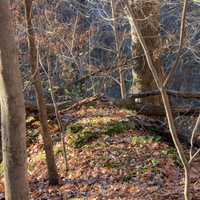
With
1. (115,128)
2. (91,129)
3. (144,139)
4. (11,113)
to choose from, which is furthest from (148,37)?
(11,113)

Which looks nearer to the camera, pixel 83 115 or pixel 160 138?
pixel 160 138

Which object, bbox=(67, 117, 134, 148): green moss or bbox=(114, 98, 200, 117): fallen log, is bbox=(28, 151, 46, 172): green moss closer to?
bbox=(67, 117, 134, 148): green moss

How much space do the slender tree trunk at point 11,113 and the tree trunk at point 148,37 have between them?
4485 millimetres

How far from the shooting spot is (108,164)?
6.68 metres

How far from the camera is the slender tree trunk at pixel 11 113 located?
3.95 metres

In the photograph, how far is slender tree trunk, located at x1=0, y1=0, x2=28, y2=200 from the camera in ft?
13.0

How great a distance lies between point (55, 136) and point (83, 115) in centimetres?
69

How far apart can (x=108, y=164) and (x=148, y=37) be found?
3.11m

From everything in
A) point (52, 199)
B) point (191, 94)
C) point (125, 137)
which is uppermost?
point (191, 94)

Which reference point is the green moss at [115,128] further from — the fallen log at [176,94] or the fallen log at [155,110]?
the fallen log at [176,94]

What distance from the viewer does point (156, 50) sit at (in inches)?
331

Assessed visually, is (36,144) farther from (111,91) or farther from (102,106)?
(111,91)

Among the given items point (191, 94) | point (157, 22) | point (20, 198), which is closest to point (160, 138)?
point (191, 94)

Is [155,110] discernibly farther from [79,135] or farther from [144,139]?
[79,135]
